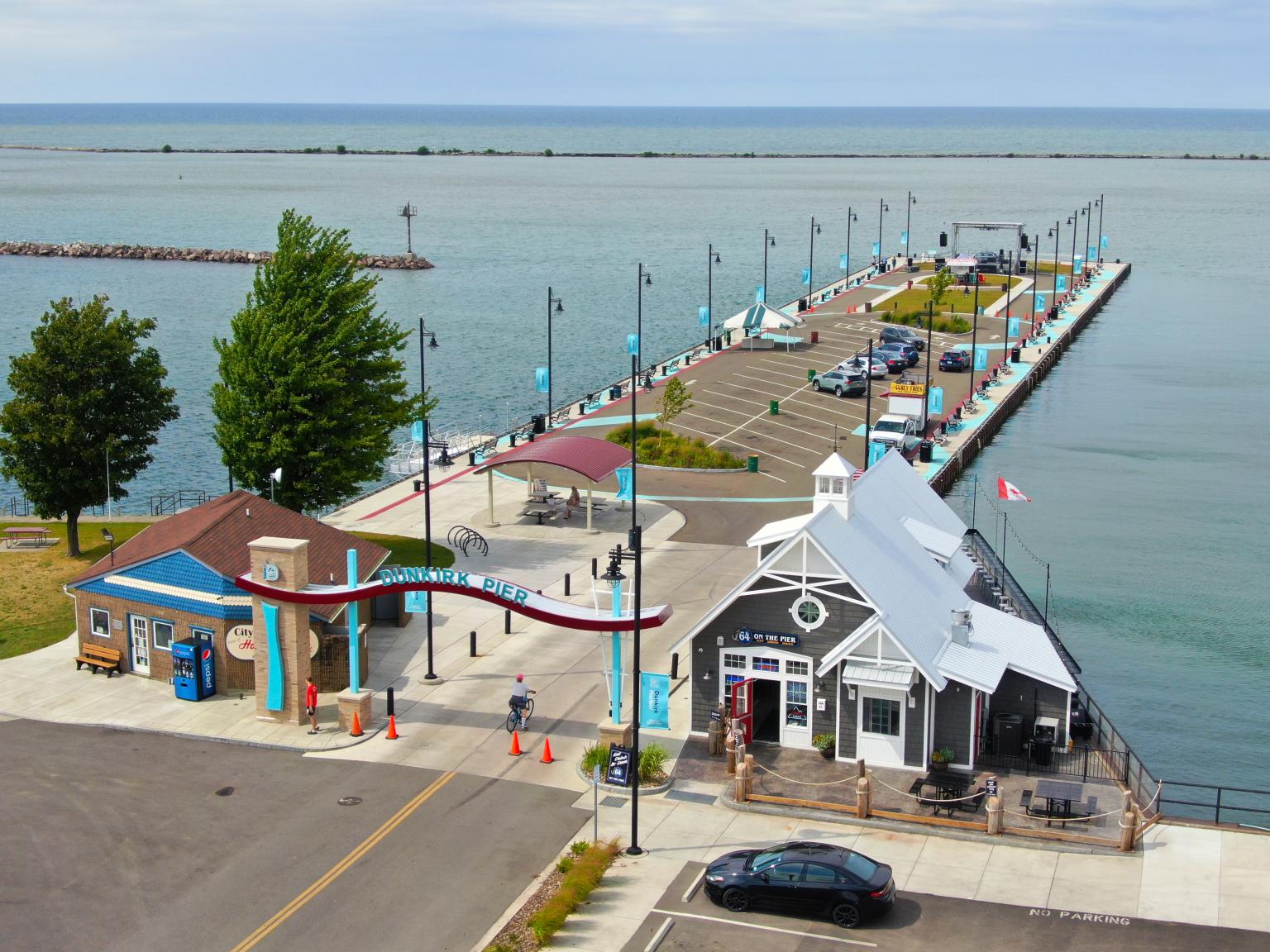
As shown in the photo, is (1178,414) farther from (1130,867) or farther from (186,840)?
(186,840)

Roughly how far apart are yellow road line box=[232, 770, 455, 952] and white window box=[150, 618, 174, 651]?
9.60 m

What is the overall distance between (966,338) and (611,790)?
6844 centimetres

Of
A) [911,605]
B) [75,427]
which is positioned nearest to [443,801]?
[911,605]

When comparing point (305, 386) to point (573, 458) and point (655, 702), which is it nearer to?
point (573, 458)

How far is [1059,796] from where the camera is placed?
1127 inches

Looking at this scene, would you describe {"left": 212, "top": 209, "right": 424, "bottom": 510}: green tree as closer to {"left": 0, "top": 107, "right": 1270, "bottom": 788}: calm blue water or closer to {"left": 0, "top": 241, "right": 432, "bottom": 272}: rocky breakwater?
Answer: {"left": 0, "top": 107, "right": 1270, "bottom": 788}: calm blue water

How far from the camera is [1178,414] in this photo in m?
81.9

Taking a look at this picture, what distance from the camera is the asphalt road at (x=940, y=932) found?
77.2 ft

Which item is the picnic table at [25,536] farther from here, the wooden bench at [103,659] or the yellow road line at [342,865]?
the yellow road line at [342,865]

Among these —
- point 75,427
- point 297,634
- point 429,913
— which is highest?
point 75,427

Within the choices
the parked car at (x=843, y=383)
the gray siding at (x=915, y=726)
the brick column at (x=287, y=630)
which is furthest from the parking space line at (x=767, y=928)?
the parked car at (x=843, y=383)

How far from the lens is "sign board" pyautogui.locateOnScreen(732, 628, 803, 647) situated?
3141 cm

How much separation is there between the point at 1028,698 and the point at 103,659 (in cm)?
2276

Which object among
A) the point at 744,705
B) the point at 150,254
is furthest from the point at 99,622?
the point at 150,254
